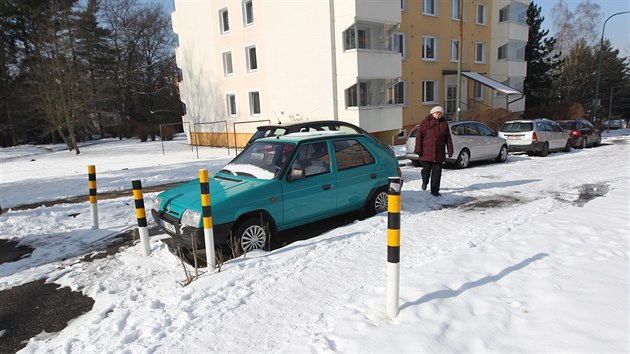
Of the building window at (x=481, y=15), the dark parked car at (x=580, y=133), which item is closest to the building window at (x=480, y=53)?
the building window at (x=481, y=15)

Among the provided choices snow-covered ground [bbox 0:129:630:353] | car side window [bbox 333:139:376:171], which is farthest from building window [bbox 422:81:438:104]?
car side window [bbox 333:139:376:171]

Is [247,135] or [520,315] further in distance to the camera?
[247,135]

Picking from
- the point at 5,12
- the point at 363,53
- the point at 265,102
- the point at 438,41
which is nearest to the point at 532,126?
the point at 363,53

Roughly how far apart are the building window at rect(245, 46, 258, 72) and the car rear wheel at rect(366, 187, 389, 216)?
20.4 m

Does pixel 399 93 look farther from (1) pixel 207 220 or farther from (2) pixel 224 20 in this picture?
(1) pixel 207 220

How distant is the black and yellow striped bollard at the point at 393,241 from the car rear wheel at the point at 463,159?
10.8 m

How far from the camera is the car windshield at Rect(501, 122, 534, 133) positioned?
54.3ft

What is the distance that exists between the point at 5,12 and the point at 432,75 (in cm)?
3938

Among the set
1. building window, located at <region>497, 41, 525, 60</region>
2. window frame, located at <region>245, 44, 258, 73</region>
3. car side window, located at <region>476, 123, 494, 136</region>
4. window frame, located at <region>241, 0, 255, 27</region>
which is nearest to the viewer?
car side window, located at <region>476, 123, 494, 136</region>

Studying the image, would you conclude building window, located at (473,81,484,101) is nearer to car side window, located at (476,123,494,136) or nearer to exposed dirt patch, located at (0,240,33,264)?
car side window, located at (476,123,494,136)

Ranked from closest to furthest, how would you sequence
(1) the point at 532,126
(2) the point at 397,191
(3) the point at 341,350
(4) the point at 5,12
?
(3) the point at 341,350, (2) the point at 397,191, (1) the point at 532,126, (4) the point at 5,12

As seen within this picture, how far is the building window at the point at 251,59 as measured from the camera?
25.5 meters

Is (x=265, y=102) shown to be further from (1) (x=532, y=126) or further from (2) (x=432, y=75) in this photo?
(1) (x=532, y=126)

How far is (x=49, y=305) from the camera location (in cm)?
424
